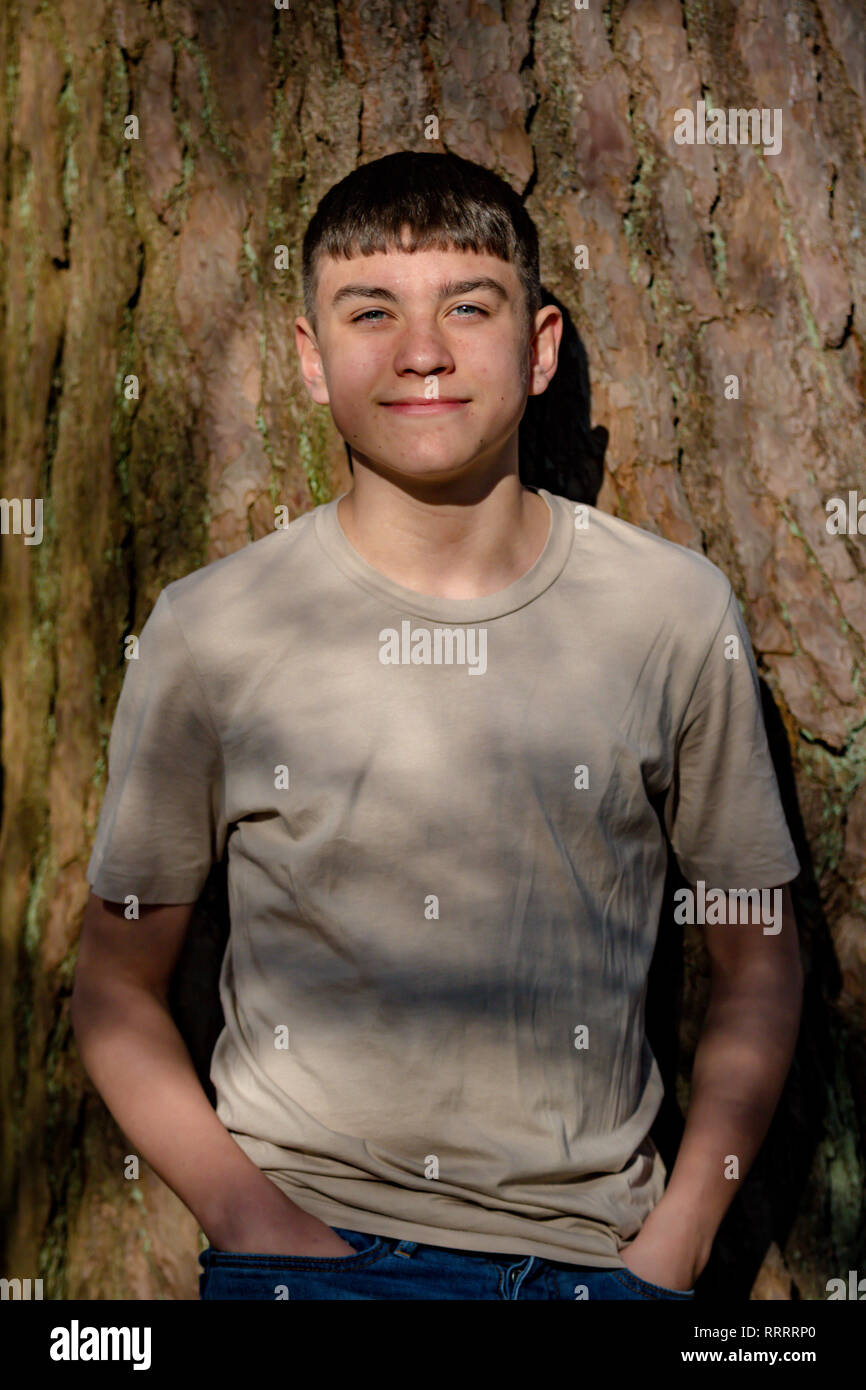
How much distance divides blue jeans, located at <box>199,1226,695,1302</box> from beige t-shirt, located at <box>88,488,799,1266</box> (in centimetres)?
2

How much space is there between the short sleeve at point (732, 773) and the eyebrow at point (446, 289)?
2.01ft

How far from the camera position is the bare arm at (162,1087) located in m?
1.86

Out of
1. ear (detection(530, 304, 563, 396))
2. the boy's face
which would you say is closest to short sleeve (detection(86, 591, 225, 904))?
the boy's face

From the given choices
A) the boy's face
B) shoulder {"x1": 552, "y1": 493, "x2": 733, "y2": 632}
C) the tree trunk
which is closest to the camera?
the boy's face

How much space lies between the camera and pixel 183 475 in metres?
2.41

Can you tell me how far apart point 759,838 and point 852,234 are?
3.65 ft

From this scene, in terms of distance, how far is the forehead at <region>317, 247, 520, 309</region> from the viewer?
6.43 ft

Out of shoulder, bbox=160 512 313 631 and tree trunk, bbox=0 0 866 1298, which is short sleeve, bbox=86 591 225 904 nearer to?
shoulder, bbox=160 512 313 631

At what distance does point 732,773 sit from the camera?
2.08m

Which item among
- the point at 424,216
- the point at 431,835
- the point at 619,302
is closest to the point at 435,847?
the point at 431,835

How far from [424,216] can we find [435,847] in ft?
3.09

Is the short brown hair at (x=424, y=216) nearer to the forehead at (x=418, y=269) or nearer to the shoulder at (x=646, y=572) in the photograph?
the forehead at (x=418, y=269)

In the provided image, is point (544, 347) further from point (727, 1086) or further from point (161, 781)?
point (727, 1086)

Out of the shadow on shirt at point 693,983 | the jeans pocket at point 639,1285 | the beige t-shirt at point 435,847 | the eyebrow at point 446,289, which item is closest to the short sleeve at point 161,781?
the beige t-shirt at point 435,847
